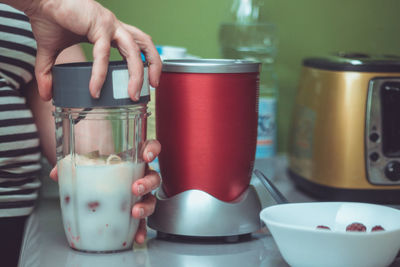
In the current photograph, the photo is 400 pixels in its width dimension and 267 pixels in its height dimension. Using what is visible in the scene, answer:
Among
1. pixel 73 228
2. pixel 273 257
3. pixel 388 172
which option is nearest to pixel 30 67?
pixel 73 228

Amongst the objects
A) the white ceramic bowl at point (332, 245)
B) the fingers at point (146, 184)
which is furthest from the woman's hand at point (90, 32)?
the white ceramic bowl at point (332, 245)

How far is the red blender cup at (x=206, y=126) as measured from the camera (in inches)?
30.5

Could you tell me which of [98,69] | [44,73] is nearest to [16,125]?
[44,73]

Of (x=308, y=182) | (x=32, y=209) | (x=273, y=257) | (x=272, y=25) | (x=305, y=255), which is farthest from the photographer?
(x=272, y=25)

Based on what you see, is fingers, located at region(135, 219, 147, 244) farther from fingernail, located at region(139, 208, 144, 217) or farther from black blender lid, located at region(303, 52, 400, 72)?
black blender lid, located at region(303, 52, 400, 72)

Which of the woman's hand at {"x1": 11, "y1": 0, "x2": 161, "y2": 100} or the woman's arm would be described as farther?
the woman's arm

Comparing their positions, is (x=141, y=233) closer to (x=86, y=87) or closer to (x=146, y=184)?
(x=146, y=184)

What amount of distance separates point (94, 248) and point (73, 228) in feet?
0.12

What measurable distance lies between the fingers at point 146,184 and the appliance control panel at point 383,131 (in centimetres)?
45

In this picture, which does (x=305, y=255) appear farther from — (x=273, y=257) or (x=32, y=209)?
(x=32, y=209)

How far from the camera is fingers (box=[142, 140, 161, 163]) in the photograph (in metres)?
0.75

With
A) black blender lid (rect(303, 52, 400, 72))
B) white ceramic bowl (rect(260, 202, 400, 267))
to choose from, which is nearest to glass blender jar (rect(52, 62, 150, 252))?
white ceramic bowl (rect(260, 202, 400, 267))

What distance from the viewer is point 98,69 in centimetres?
66

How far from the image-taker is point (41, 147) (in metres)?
1.09
